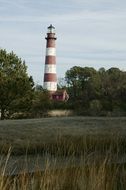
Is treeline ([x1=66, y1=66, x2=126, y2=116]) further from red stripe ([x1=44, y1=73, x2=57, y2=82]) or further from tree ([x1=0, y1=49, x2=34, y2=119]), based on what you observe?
tree ([x1=0, y1=49, x2=34, y2=119])

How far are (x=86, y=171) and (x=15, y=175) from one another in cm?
81

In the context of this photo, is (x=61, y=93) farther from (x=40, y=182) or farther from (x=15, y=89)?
(x=40, y=182)

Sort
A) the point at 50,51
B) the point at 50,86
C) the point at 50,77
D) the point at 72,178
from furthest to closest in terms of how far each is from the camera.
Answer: the point at 50,51 < the point at 50,86 < the point at 50,77 < the point at 72,178

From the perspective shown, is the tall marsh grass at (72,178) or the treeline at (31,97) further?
the treeline at (31,97)

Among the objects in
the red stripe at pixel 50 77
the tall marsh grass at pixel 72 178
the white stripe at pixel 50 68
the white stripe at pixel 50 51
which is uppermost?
the white stripe at pixel 50 51

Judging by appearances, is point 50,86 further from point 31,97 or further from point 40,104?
point 31,97

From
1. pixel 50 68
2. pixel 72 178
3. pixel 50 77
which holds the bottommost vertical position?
pixel 72 178

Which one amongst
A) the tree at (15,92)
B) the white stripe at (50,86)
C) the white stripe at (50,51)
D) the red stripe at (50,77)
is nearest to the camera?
the tree at (15,92)

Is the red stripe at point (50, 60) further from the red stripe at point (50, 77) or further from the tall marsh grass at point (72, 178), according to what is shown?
the tall marsh grass at point (72, 178)

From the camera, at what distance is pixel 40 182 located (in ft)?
19.4

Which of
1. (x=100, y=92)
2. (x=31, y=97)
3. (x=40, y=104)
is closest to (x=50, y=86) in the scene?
(x=100, y=92)

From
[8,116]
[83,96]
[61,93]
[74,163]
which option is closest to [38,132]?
[74,163]

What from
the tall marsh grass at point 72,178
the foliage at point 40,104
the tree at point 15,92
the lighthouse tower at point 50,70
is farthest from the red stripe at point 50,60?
the tall marsh grass at point 72,178

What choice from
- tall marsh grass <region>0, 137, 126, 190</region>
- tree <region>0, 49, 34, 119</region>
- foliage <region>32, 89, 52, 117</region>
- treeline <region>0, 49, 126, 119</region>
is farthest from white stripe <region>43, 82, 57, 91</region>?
tall marsh grass <region>0, 137, 126, 190</region>
